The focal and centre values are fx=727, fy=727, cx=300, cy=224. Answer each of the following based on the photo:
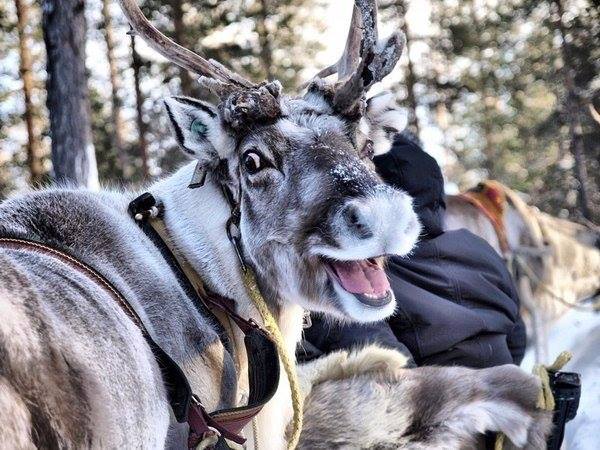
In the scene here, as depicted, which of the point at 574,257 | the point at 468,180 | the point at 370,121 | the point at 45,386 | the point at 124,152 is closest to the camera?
the point at 45,386

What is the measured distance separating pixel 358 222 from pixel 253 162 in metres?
0.50

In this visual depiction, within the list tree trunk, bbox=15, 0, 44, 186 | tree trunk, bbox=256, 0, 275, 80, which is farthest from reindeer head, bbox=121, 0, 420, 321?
tree trunk, bbox=256, 0, 275, 80

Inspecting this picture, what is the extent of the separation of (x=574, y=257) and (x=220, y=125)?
8.25m

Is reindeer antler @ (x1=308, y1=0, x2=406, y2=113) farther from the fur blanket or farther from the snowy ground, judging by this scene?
the snowy ground

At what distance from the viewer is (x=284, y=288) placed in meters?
2.63

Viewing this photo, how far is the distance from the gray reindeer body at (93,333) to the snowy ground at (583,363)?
354cm

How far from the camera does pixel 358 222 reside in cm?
231

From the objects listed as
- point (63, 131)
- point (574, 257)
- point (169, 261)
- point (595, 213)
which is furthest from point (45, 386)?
point (595, 213)

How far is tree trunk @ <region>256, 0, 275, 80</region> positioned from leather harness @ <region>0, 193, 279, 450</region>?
58.2ft

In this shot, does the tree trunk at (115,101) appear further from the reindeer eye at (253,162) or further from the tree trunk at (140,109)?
the reindeer eye at (253,162)

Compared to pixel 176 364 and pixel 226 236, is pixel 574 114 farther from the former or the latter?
pixel 176 364

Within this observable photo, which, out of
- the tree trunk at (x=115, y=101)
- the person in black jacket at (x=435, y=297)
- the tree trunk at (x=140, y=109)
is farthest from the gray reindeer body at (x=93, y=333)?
the tree trunk at (x=115, y=101)

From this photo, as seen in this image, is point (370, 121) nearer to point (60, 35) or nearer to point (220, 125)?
point (220, 125)

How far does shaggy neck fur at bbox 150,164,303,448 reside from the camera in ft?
8.82
